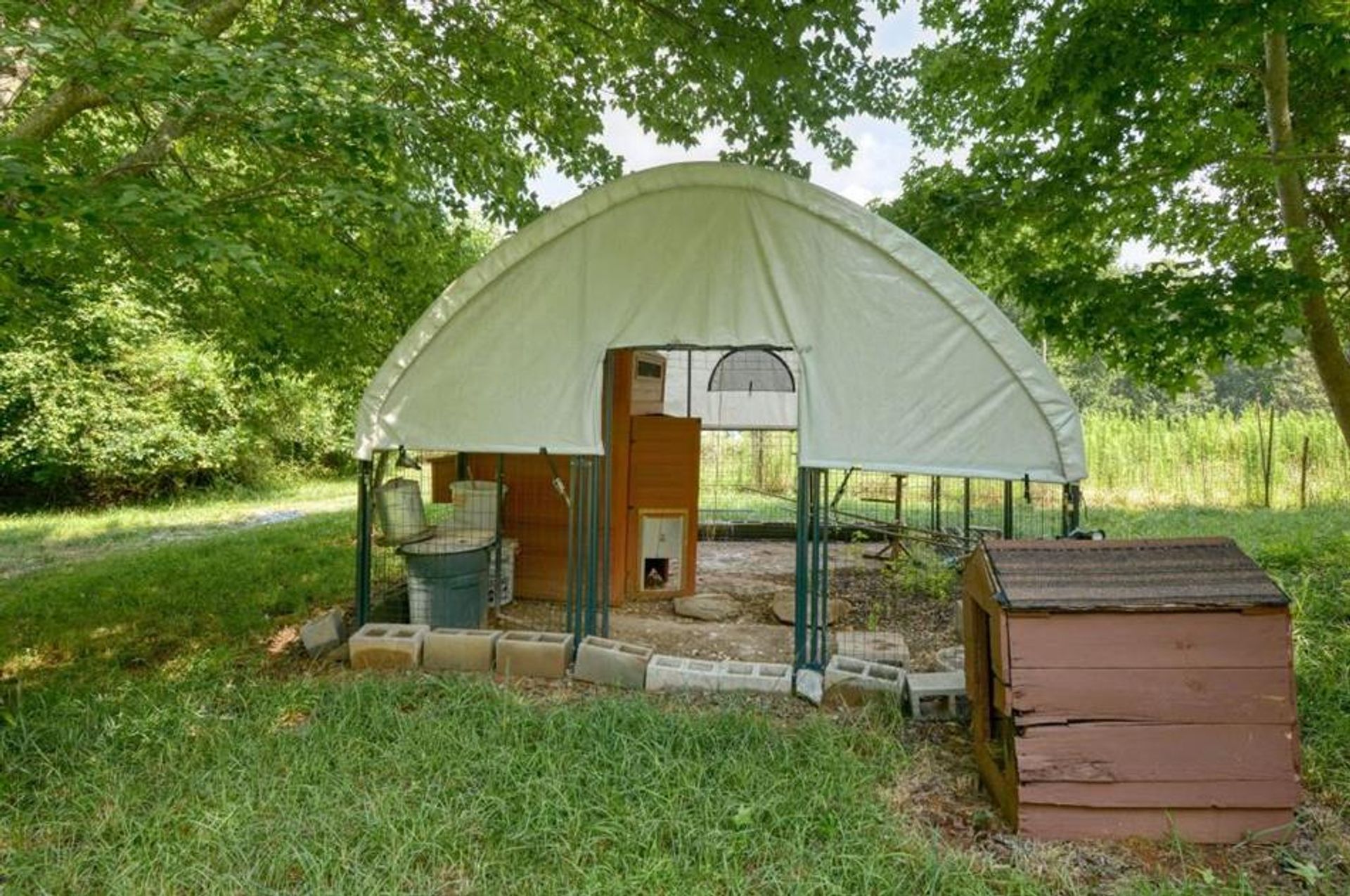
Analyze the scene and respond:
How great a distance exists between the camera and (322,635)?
5246 millimetres

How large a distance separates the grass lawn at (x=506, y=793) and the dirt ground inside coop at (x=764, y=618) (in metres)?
1.44

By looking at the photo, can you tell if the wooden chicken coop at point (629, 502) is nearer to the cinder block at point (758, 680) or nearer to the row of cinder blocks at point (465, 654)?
the row of cinder blocks at point (465, 654)

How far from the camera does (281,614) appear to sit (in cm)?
650

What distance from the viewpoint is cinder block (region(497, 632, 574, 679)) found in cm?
482

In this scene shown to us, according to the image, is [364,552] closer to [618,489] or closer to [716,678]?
[618,489]

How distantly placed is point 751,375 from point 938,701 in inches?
280

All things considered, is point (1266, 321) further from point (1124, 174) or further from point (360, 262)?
point (360, 262)

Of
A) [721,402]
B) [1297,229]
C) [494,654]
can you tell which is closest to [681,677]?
[494,654]

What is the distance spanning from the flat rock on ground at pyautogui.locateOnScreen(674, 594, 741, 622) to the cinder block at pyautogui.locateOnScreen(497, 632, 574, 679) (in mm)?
2230

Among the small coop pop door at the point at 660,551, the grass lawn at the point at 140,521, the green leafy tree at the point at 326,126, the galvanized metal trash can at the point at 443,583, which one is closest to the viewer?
the green leafy tree at the point at 326,126

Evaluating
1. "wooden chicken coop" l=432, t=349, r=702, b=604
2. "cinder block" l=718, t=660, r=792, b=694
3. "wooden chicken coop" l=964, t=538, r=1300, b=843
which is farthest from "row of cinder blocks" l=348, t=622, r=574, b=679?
"wooden chicken coop" l=964, t=538, r=1300, b=843

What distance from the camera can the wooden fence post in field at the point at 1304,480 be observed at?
41.6ft

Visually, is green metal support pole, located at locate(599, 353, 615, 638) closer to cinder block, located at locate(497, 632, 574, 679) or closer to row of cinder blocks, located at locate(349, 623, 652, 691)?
row of cinder blocks, located at locate(349, 623, 652, 691)

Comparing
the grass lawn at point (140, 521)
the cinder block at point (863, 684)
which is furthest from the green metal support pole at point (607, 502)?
the grass lawn at point (140, 521)
